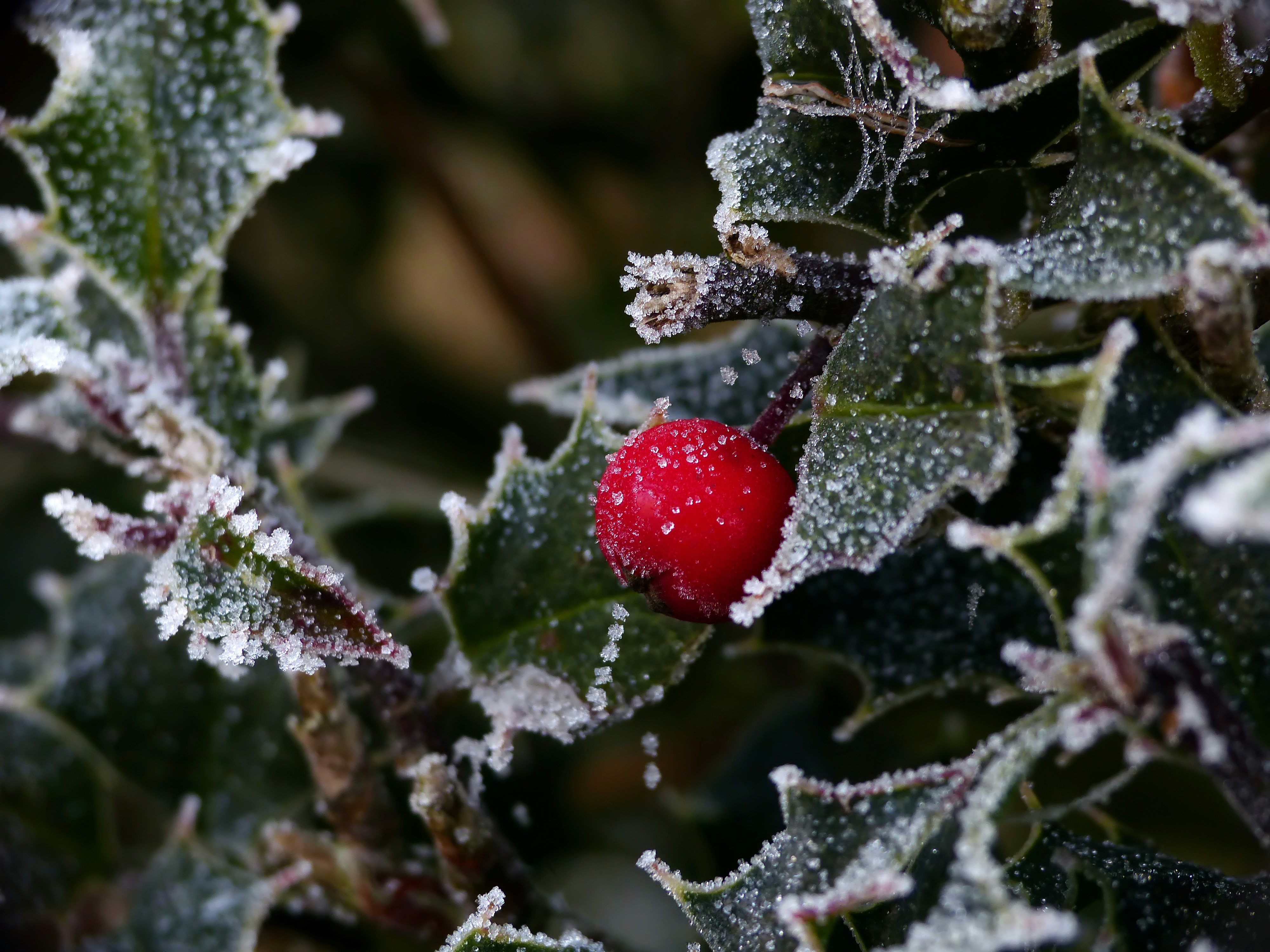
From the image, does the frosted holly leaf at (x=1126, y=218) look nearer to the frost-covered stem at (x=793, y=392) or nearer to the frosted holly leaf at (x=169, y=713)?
the frost-covered stem at (x=793, y=392)

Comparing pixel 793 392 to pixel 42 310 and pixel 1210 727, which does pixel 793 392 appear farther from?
pixel 42 310

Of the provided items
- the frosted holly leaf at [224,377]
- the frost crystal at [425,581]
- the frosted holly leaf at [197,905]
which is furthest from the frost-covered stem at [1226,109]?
the frosted holly leaf at [197,905]

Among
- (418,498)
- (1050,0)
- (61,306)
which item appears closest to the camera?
(1050,0)

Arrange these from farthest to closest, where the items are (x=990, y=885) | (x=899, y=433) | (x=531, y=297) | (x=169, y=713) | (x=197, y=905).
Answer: (x=531, y=297) < (x=169, y=713) < (x=197, y=905) < (x=899, y=433) < (x=990, y=885)

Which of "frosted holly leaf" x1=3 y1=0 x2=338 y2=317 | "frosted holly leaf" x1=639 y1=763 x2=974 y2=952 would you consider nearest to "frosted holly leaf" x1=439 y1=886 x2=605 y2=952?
"frosted holly leaf" x1=639 y1=763 x2=974 y2=952

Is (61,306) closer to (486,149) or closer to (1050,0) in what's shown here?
(1050,0)

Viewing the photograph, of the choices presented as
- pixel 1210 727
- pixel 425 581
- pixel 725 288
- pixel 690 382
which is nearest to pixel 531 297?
pixel 690 382

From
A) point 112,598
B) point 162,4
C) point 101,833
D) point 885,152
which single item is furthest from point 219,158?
point 101,833
